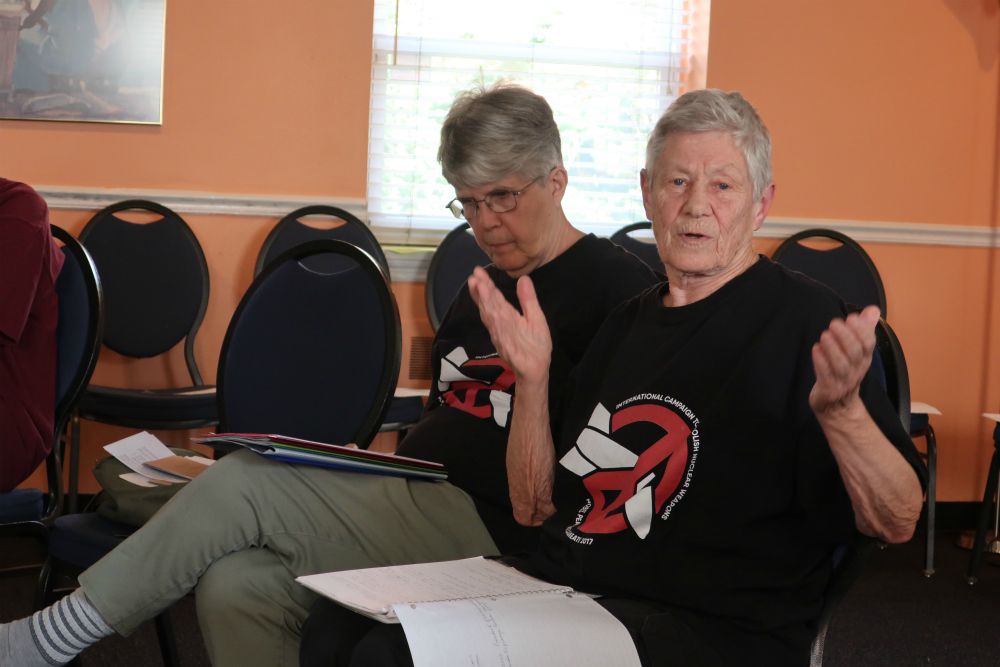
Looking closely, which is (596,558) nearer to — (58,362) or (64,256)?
(58,362)

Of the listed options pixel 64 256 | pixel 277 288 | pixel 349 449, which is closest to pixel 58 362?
pixel 64 256

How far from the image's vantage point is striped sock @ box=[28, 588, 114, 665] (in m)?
1.42

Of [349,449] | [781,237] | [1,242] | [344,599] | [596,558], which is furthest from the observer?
[781,237]

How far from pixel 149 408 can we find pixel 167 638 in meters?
1.23

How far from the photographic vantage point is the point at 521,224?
189 centimetres

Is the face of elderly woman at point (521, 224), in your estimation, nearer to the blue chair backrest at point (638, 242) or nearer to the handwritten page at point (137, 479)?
the handwritten page at point (137, 479)

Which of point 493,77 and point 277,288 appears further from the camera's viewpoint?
point 493,77

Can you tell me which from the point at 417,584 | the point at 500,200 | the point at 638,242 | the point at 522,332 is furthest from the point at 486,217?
the point at 638,242

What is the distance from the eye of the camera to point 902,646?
273cm

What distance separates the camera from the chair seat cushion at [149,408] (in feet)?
10.2

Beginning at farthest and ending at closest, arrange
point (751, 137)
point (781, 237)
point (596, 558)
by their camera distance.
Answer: point (781, 237)
point (751, 137)
point (596, 558)

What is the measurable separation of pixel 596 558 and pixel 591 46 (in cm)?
329

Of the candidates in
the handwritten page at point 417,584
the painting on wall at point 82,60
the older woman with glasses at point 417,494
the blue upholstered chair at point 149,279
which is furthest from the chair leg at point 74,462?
the handwritten page at point 417,584

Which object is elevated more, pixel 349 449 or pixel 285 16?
pixel 285 16
